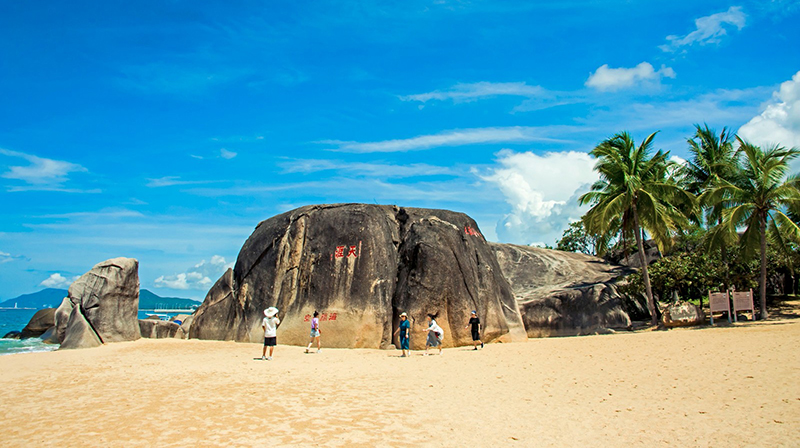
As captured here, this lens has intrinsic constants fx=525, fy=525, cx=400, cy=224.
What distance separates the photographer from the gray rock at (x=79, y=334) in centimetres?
1847

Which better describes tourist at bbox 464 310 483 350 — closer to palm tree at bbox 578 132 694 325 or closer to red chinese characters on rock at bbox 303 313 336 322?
red chinese characters on rock at bbox 303 313 336 322

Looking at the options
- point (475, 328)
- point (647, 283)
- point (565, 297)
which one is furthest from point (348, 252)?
point (647, 283)

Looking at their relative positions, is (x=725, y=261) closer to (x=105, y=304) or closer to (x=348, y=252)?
(x=348, y=252)

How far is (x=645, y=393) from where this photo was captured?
899 cm

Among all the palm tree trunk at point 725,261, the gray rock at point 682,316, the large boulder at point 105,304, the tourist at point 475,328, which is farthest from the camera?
the palm tree trunk at point 725,261

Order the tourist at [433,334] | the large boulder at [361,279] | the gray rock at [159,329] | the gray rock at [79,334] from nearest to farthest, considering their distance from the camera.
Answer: the tourist at [433,334] < the large boulder at [361,279] < the gray rock at [79,334] < the gray rock at [159,329]

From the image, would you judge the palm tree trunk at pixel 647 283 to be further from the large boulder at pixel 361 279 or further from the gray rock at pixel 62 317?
the gray rock at pixel 62 317

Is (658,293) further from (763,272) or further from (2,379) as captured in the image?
(2,379)

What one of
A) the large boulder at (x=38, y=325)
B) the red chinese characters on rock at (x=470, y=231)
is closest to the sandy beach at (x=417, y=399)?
the red chinese characters on rock at (x=470, y=231)

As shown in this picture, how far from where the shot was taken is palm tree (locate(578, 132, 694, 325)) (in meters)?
23.5

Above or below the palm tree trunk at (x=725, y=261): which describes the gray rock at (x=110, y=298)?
below

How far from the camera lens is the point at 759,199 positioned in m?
21.7

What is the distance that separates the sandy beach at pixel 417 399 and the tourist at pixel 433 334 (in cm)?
120

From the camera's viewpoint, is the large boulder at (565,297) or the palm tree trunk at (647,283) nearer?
the palm tree trunk at (647,283)
